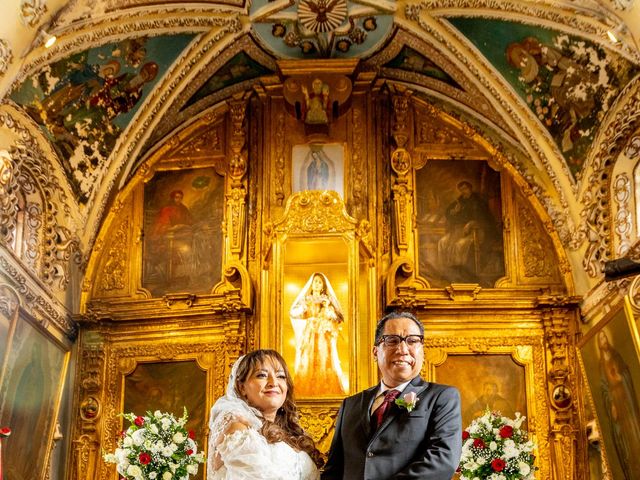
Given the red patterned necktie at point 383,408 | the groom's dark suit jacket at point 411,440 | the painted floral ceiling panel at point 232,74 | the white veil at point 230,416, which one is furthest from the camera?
the painted floral ceiling panel at point 232,74

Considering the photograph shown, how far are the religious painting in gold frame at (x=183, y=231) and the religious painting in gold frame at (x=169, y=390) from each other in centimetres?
113

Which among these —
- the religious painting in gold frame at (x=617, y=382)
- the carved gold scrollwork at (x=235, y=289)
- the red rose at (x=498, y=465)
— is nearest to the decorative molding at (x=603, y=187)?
the religious painting in gold frame at (x=617, y=382)

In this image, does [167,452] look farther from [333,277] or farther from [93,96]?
[93,96]

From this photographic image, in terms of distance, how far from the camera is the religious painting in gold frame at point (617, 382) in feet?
39.2

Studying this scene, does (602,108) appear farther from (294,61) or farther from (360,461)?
(360,461)

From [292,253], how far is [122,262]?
2.65m

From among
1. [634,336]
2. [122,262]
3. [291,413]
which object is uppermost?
[122,262]

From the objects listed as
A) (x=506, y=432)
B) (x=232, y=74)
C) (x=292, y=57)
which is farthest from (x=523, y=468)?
(x=232, y=74)

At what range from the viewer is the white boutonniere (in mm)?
6066

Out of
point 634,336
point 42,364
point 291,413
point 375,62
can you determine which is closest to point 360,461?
point 291,413

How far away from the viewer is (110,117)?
15375 mm

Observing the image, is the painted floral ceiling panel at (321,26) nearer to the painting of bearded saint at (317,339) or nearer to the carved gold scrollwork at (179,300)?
the painting of bearded saint at (317,339)

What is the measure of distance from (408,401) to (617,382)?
7.07 metres

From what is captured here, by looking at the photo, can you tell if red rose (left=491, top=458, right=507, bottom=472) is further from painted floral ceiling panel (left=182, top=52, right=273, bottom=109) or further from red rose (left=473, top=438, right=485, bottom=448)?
painted floral ceiling panel (left=182, top=52, right=273, bottom=109)
